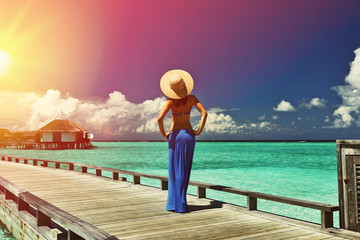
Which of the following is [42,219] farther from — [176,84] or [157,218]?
[176,84]

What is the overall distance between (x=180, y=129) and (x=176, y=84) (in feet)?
2.45

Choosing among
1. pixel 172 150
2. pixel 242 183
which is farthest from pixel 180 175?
pixel 242 183

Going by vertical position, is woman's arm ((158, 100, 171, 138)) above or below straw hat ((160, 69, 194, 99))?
below

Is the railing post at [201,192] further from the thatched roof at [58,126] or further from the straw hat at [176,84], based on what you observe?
the thatched roof at [58,126]

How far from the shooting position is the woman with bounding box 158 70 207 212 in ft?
18.0

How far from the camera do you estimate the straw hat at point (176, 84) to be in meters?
5.46

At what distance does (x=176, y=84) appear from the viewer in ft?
17.9

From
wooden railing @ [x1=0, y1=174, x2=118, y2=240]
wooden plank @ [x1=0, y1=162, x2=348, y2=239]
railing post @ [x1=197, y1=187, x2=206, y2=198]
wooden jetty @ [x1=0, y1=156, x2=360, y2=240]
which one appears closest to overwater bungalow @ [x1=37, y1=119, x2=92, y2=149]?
wooden jetty @ [x1=0, y1=156, x2=360, y2=240]

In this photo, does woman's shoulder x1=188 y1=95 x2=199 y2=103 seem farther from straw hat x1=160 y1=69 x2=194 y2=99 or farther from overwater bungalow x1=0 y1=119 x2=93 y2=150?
overwater bungalow x1=0 y1=119 x2=93 y2=150

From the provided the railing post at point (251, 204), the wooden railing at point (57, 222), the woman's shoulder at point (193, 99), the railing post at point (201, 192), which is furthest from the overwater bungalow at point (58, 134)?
the railing post at point (251, 204)

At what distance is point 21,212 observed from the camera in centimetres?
680

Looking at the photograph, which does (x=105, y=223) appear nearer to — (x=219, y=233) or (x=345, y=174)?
(x=219, y=233)

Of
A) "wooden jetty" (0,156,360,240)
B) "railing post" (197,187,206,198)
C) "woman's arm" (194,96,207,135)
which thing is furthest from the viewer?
"railing post" (197,187,206,198)

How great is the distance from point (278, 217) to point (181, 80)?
2637mm
